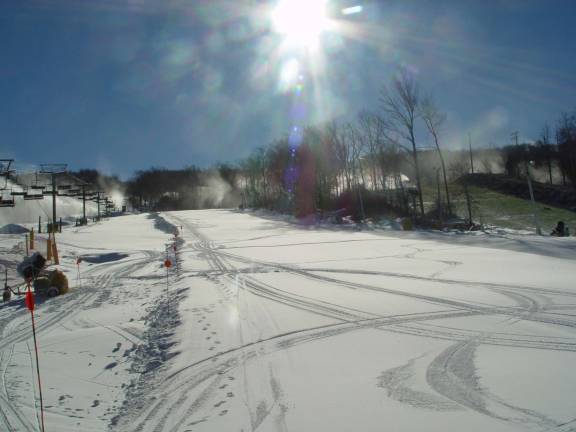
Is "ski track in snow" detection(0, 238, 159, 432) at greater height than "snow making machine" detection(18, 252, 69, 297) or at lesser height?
lesser

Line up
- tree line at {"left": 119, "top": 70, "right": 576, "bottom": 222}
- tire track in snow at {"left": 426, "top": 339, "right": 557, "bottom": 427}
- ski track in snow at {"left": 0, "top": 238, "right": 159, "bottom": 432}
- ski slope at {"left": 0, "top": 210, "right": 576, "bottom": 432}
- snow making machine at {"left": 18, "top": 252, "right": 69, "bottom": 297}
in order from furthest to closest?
tree line at {"left": 119, "top": 70, "right": 576, "bottom": 222} < snow making machine at {"left": 18, "top": 252, "right": 69, "bottom": 297} < ski track in snow at {"left": 0, "top": 238, "right": 159, "bottom": 432} < ski slope at {"left": 0, "top": 210, "right": 576, "bottom": 432} < tire track in snow at {"left": 426, "top": 339, "right": 557, "bottom": 427}

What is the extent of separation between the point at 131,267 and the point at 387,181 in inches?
1827

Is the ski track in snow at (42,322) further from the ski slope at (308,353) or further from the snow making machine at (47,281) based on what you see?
the snow making machine at (47,281)

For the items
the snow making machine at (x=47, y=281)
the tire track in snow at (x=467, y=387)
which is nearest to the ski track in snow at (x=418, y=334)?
the tire track in snow at (x=467, y=387)

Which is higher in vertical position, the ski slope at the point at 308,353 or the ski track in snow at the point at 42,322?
the ski slope at the point at 308,353

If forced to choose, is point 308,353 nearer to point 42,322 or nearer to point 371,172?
point 42,322

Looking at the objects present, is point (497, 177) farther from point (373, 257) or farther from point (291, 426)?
point (291, 426)

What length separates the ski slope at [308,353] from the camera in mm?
4879

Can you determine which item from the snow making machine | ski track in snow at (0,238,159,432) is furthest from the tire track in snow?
the snow making machine

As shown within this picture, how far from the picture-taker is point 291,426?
4602 mm

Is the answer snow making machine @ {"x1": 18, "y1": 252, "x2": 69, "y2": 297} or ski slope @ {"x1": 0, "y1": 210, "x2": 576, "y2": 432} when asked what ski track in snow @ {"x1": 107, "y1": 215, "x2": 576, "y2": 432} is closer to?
ski slope @ {"x1": 0, "y1": 210, "x2": 576, "y2": 432}

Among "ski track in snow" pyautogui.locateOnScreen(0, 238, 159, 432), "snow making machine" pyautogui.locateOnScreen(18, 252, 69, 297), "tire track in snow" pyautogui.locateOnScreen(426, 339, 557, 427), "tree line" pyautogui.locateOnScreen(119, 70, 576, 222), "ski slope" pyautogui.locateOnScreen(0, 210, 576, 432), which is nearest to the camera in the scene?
"tire track in snow" pyautogui.locateOnScreen(426, 339, 557, 427)

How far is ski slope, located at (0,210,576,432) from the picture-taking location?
4879mm

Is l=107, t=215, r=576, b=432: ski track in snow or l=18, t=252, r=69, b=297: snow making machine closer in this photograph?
l=107, t=215, r=576, b=432: ski track in snow
